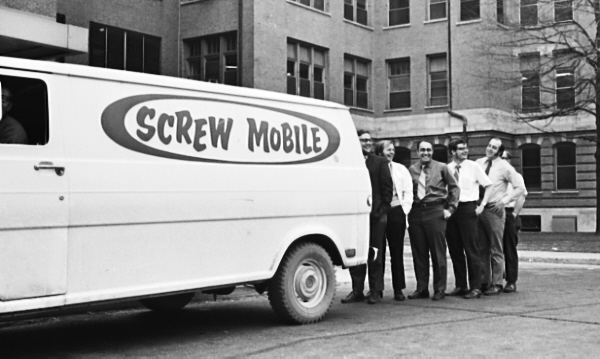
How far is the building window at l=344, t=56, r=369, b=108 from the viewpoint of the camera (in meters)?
36.4

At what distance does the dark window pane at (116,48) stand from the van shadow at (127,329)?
1894cm

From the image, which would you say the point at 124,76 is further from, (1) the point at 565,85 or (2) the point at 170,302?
(1) the point at 565,85

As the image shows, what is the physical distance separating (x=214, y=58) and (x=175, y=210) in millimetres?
24982

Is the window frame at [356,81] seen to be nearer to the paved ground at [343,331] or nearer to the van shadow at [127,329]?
the paved ground at [343,331]

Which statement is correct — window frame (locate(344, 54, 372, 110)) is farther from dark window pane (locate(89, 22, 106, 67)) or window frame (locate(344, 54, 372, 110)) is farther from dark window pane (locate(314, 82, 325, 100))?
dark window pane (locate(89, 22, 106, 67))

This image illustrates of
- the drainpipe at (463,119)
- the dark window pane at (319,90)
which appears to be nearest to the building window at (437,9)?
the drainpipe at (463,119)

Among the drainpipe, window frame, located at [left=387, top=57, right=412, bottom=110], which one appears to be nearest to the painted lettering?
the drainpipe

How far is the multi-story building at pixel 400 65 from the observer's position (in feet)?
100

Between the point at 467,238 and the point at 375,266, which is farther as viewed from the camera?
the point at 467,238

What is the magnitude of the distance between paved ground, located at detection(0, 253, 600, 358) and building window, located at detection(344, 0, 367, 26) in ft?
88.0

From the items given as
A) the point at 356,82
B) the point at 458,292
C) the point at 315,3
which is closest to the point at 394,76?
the point at 356,82

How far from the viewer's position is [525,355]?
664 centimetres

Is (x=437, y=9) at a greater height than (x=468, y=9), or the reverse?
(x=437, y=9)

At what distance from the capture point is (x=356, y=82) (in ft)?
121
